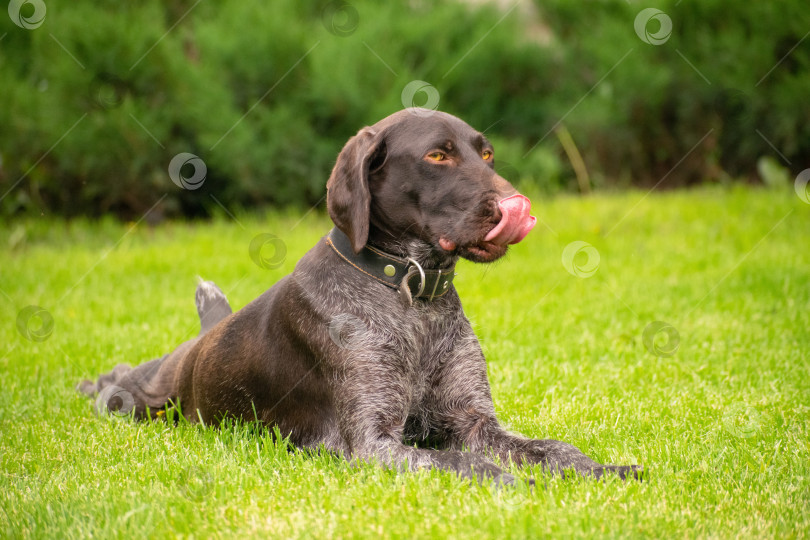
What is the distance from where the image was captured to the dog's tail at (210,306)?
4992 mm

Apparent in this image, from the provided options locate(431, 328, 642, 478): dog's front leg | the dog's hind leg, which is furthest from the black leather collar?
the dog's hind leg

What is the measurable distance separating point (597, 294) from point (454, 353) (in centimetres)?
374

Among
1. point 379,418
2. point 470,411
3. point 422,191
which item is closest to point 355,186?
point 422,191

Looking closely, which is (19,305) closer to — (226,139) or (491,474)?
(226,139)

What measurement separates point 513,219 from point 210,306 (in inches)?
93.8

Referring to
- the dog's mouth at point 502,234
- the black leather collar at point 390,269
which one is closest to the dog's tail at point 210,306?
the black leather collar at point 390,269

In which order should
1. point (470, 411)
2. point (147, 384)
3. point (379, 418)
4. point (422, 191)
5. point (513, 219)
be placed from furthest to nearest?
point (147, 384)
point (470, 411)
point (422, 191)
point (379, 418)
point (513, 219)

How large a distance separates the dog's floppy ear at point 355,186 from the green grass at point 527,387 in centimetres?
96

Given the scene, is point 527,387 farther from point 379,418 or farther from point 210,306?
point 210,306

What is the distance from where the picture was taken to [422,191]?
363 centimetres

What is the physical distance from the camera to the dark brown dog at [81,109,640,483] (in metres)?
3.50

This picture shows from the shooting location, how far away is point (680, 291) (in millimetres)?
7207

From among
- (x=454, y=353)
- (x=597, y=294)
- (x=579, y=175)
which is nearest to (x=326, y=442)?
(x=454, y=353)

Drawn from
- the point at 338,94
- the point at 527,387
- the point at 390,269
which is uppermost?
the point at 390,269
